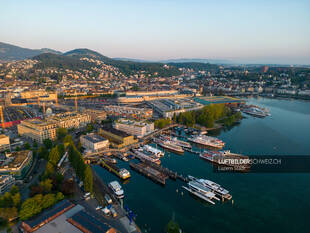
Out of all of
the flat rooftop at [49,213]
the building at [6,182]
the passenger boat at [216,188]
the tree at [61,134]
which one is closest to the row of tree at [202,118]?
the passenger boat at [216,188]

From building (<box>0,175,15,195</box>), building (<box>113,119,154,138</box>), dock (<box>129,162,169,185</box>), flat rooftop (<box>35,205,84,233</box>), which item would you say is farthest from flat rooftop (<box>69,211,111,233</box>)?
building (<box>113,119,154,138</box>)

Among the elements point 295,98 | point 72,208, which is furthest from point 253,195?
point 295,98

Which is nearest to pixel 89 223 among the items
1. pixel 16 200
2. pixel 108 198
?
pixel 108 198

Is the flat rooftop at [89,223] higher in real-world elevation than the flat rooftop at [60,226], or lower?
higher

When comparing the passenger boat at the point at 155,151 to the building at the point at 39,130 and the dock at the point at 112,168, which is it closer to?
the dock at the point at 112,168

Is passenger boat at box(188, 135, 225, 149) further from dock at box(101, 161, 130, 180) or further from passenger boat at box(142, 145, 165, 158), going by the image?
dock at box(101, 161, 130, 180)

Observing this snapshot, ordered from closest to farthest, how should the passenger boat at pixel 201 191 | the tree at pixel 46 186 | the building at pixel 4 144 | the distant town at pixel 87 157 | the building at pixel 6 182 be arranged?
the distant town at pixel 87 157, the tree at pixel 46 186, the building at pixel 6 182, the passenger boat at pixel 201 191, the building at pixel 4 144
